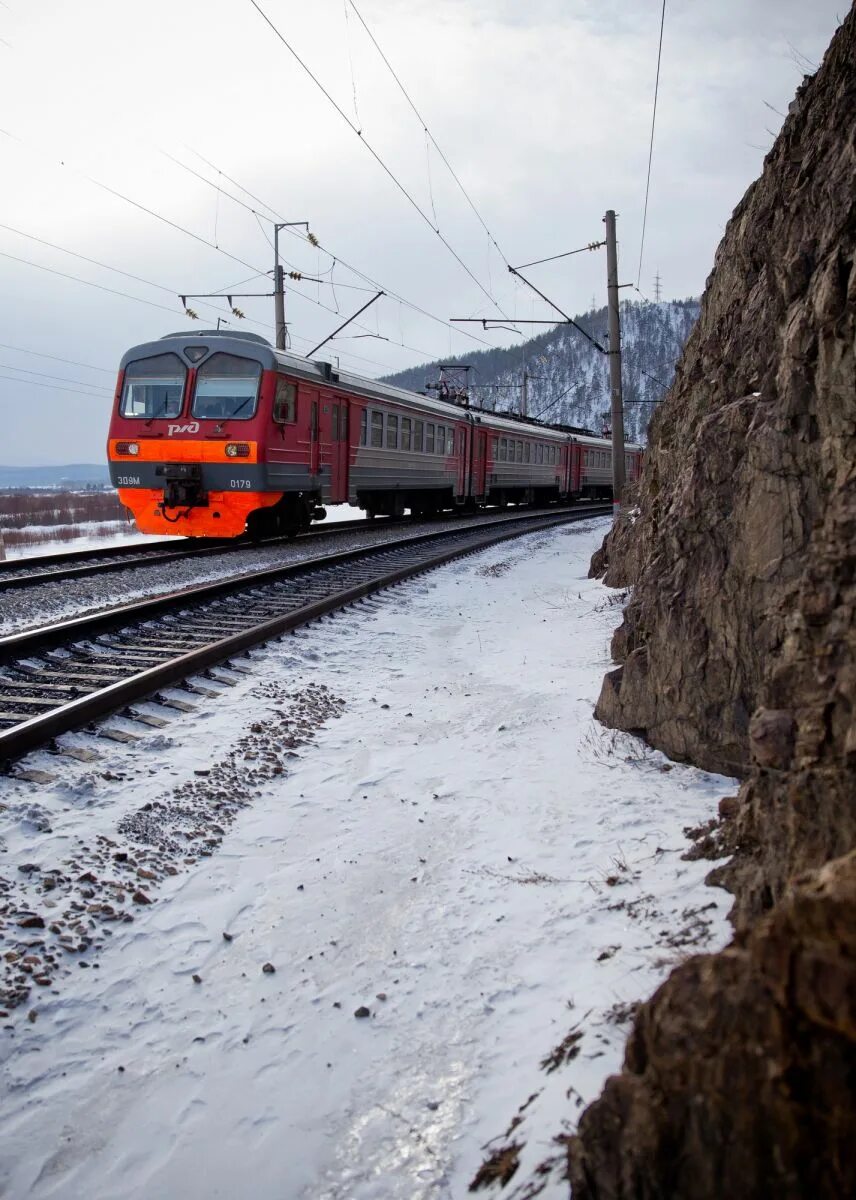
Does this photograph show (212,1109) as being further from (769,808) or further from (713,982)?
(769,808)

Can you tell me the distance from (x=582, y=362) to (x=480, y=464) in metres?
160

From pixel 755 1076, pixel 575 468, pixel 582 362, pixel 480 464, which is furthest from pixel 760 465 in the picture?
pixel 582 362

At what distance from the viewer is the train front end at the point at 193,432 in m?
14.3

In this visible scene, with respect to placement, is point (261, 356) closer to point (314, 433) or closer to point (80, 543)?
point (314, 433)

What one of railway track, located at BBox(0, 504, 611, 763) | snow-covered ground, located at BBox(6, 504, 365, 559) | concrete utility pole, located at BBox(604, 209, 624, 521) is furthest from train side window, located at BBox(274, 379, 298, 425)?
concrete utility pole, located at BBox(604, 209, 624, 521)

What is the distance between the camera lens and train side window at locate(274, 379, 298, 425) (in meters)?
14.5

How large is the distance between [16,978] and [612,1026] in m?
2.02

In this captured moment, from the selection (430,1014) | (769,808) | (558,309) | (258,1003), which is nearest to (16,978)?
(258,1003)

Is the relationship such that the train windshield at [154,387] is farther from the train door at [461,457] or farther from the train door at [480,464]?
the train door at [480,464]

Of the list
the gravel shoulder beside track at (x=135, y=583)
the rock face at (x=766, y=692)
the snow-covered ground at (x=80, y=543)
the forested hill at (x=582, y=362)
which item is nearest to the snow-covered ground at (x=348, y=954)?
the rock face at (x=766, y=692)

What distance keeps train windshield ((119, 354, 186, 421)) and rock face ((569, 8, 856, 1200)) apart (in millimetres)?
10309

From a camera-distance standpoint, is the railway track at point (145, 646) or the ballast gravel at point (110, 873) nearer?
the ballast gravel at point (110, 873)

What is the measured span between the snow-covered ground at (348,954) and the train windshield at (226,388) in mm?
9588

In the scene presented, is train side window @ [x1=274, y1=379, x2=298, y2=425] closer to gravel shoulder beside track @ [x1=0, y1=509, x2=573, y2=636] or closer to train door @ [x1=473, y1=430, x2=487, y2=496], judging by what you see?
gravel shoulder beside track @ [x1=0, y1=509, x2=573, y2=636]
